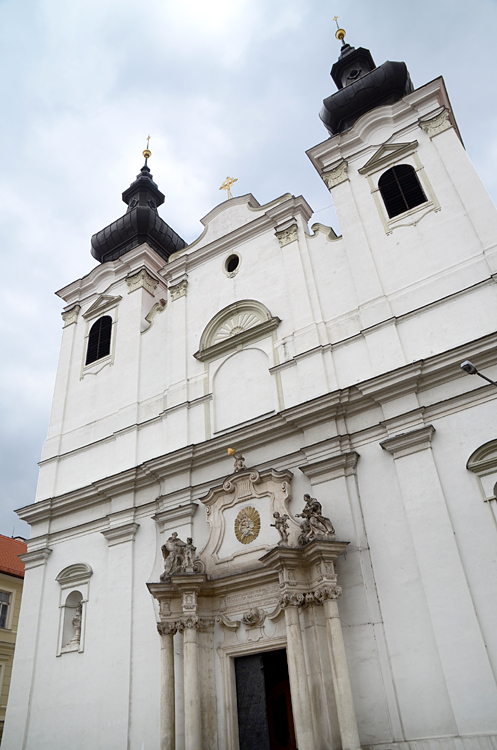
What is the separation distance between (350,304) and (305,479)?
12.1 feet

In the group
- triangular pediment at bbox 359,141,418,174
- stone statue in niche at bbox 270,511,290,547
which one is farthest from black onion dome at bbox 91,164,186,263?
stone statue in niche at bbox 270,511,290,547

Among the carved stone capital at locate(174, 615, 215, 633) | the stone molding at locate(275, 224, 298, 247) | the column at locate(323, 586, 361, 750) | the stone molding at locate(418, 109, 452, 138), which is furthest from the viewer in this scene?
the stone molding at locate(275, 224, 298, 247)

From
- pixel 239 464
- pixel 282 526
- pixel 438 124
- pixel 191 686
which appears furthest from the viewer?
pixel 438 124

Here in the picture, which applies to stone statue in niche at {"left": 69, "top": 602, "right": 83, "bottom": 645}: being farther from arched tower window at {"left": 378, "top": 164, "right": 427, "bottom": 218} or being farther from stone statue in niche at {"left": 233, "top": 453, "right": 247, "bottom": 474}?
arched tower window at {"left": 378, "top": 164, "right": 427, "bottom": 218}

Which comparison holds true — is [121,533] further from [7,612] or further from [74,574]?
[7,612]

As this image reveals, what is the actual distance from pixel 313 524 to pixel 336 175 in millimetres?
8346

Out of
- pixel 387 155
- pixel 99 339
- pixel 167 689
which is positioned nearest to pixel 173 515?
pixel 167 689

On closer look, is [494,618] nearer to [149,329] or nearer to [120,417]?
[120,417]

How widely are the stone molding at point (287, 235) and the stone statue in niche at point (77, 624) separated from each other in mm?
8911

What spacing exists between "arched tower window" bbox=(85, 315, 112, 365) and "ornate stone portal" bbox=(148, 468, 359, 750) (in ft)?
21.0

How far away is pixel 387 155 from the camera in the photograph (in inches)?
524

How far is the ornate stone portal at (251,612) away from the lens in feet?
28.1

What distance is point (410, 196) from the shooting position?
12.5 m

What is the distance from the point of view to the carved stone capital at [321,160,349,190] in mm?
13820
